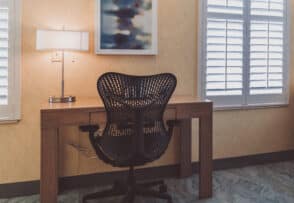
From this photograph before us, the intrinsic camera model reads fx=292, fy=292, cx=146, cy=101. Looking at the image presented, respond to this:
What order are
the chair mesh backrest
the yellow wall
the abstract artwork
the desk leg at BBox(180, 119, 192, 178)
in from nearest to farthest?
the chair mesh backrest
the yellow wall
the abstract artwork
the desk leg at BBox(180, 119, 192, 178)

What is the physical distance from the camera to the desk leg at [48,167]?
2152 mm

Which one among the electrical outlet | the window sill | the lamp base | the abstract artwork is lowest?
the window sill

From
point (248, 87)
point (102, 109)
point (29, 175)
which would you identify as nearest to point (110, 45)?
point (102, 109)

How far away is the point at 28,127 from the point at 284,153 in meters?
2.92

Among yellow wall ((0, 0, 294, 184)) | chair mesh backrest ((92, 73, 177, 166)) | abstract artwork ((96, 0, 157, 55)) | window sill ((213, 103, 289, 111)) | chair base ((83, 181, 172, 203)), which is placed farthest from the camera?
window sill ((213, 103, 289, 111))

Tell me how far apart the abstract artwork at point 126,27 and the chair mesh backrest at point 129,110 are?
773 millimetres

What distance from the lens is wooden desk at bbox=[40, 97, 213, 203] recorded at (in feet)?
7.04

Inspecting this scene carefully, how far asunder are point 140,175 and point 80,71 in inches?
47.7

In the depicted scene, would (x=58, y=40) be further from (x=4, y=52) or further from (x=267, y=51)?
(x=267, y=51)

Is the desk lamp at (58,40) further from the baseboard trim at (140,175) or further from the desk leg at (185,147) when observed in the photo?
the desk leg at (185,147)

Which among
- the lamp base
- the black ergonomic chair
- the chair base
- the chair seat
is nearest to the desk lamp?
the lamp base

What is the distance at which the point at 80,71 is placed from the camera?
2.75 meters

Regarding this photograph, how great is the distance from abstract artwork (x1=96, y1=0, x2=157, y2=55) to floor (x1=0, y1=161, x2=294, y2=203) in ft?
4.42

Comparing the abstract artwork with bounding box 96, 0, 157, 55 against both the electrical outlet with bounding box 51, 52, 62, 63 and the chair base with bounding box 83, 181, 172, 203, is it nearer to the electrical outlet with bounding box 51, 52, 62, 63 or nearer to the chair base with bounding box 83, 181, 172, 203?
the electrical outlet with bounding box 51, 52, 62, 63
